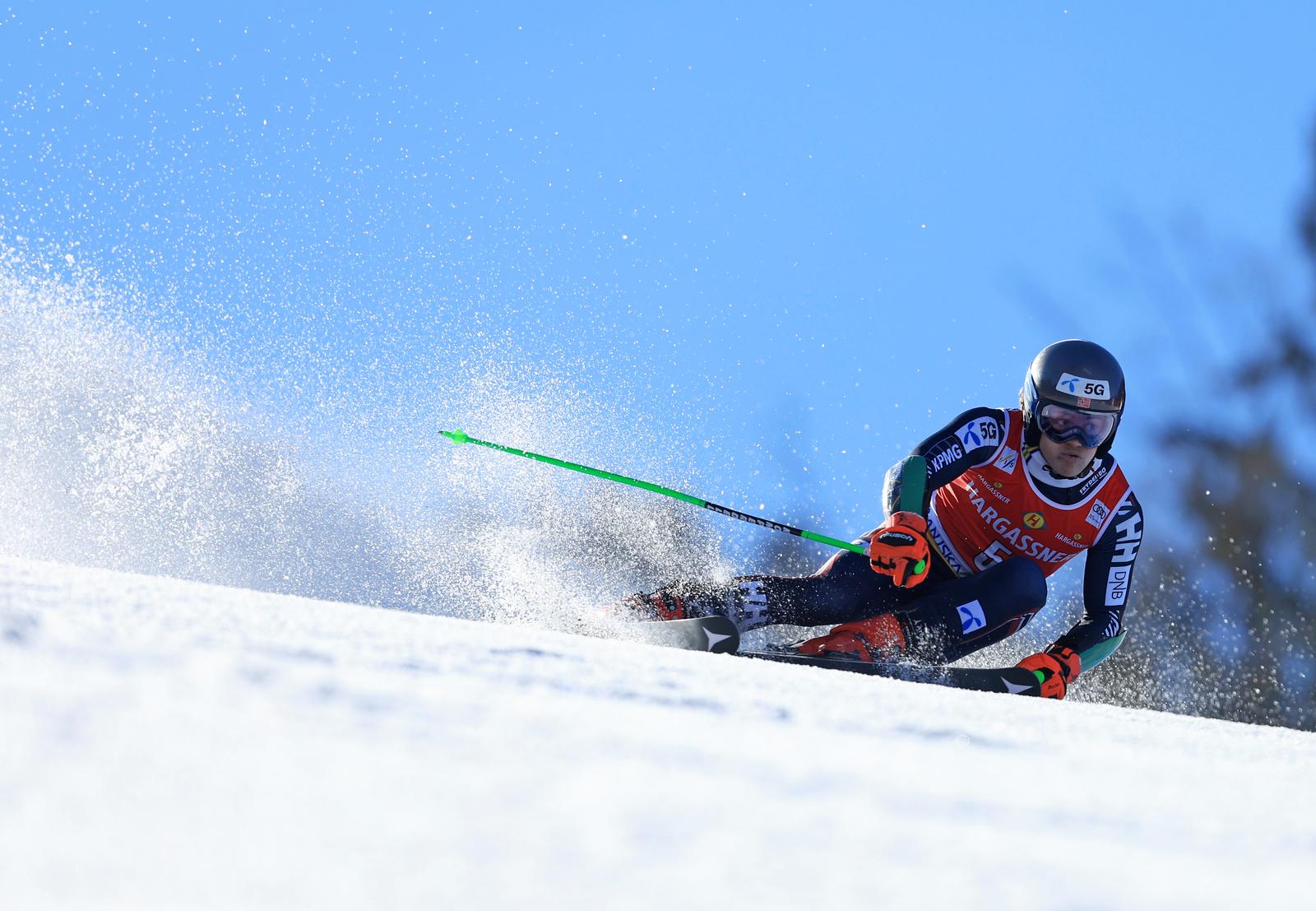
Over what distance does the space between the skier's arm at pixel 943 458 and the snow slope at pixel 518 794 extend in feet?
9.71

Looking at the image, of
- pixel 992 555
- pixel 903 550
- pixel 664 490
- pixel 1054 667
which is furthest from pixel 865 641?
pixel 664 490

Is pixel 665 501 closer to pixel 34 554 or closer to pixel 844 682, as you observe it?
pixel 34 554

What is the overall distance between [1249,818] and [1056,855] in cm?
35

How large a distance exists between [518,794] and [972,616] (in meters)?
3.89

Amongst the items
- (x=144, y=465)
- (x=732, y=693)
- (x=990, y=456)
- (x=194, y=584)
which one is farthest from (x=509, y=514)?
(x=732, y=693)

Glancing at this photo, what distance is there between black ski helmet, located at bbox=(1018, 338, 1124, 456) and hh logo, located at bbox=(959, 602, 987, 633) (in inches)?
26.1

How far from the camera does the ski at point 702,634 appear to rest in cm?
429

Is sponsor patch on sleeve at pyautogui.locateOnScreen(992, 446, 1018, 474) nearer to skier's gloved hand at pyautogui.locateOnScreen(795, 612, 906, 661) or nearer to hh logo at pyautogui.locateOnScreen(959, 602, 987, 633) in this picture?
hh logo at pyautogui.locateOnScreen(959, 602, 987, 633)

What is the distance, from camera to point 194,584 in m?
2.08

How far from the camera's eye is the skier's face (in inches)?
179

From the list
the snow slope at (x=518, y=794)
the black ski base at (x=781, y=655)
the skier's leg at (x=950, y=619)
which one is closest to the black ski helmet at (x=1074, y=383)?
the skier's leg at (x=950, y=619)

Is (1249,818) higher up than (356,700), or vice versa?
(356,700)

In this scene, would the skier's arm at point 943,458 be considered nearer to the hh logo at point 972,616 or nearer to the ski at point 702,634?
the hh logo at point 972,616

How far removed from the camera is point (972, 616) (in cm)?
453
